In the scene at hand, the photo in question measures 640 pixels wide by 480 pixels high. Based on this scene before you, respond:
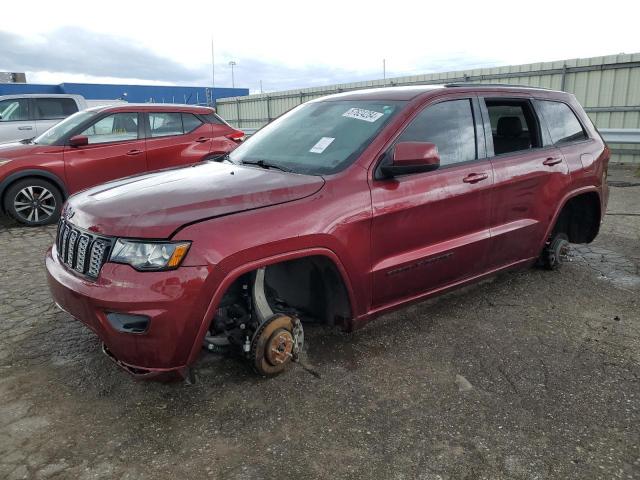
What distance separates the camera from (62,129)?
7.18 m

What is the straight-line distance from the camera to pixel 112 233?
8.15 feet

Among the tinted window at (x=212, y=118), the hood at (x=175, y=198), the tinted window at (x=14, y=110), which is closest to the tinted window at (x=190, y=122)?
the tinted window at (x=212, y=118)

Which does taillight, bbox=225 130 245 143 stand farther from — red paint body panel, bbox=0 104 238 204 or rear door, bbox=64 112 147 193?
rear door, bbox=64 112 147 193

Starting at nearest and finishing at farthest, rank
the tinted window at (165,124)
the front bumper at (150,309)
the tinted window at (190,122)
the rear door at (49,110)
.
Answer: the front bumper at (150,309)
the tinted window at (165,124)
the tinted window at (190,122)
the rear door at (49,110)

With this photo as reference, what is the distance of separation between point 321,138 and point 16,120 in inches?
381

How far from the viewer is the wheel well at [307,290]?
2.90 m

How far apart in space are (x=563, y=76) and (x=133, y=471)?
1384 centimetres

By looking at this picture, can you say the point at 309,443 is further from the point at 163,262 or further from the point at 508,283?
the point at 508,283

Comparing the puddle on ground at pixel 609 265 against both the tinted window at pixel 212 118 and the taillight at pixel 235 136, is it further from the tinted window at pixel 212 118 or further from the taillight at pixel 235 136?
the tinted window at pixel 212 118

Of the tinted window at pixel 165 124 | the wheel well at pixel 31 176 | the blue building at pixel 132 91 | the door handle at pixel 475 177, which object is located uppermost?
the blue building at pixel 132 91

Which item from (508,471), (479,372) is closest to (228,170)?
(479,372)

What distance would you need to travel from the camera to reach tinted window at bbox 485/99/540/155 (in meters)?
4.00

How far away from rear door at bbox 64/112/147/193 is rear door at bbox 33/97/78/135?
4.41 meters

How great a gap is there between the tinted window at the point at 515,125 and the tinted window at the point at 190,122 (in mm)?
5094
